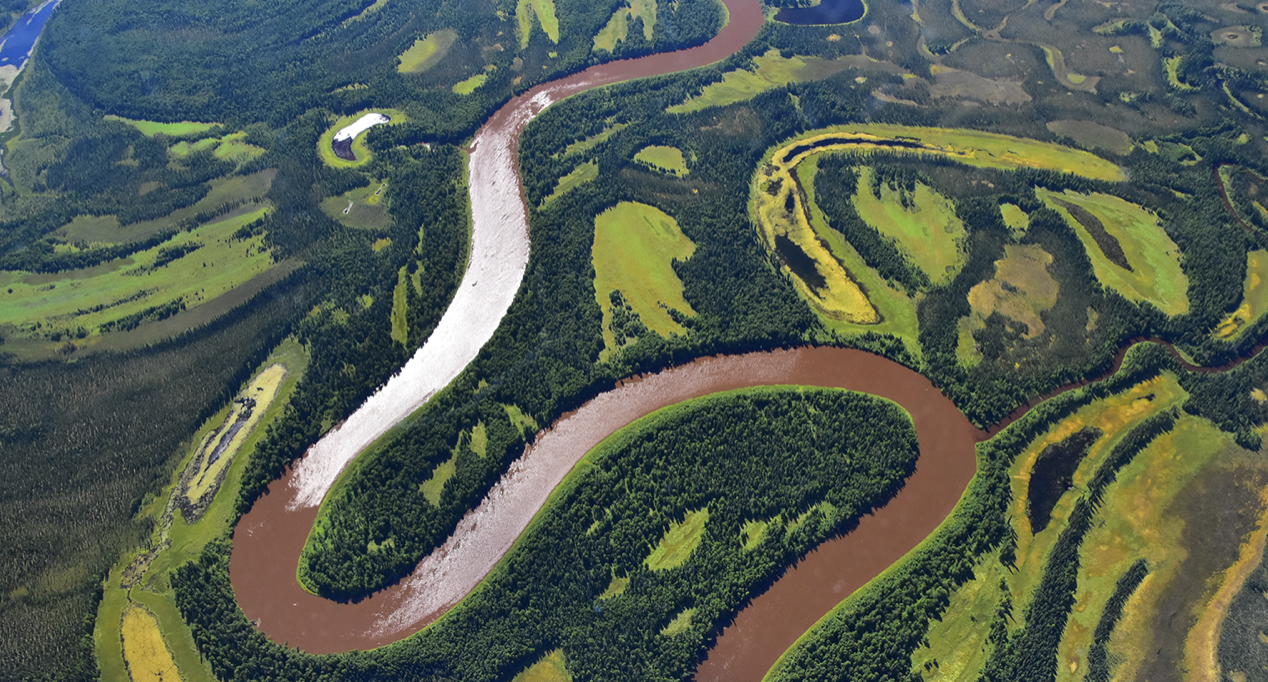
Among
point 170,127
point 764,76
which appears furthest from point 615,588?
point 170,127

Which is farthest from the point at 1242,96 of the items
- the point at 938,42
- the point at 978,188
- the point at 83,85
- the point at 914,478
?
the point at 83,85

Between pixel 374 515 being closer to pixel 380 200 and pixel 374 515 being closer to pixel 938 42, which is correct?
pixel 380 200

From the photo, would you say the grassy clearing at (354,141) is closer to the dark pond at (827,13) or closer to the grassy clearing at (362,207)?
the grassy clearing at (362,207)

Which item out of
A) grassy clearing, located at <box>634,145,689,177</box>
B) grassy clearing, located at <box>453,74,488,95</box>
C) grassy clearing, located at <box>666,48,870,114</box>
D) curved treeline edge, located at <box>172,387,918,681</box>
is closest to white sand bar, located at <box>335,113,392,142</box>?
grassy clearing, located at <box>453,74,488,95</box>

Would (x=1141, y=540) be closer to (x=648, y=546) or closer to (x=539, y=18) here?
(x=648, y=546)

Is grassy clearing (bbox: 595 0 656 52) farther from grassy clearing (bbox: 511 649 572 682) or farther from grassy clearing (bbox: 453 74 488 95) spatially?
grassy clearing (bbox: 511 649 572 682)

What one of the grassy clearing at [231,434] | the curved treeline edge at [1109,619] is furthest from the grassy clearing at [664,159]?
the curved treeline edge at [1109,619]
